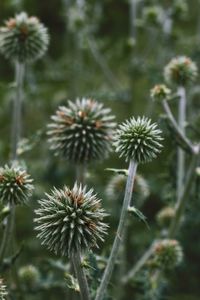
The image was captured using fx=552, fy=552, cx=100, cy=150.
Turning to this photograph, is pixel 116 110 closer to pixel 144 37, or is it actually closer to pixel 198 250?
pixel 144 37

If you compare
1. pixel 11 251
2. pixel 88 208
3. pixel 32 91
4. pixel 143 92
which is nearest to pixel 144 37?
pixel 143 92

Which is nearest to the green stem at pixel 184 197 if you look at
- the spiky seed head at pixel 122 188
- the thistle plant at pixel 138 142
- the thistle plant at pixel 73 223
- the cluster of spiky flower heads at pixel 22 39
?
the spiky seed head at pixel 122 188

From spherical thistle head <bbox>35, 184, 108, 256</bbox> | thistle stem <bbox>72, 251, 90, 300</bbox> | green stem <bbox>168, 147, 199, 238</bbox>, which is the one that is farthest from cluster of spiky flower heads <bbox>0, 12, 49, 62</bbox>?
thistle stem <bbox>72, 251, 90, 300</bbox>

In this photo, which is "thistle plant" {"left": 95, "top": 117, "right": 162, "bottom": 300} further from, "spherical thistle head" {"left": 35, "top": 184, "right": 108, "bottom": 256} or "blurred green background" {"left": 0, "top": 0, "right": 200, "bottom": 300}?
"blurred green background" {"left": 0, "top": 0, "right": 200, "bottom": 300}

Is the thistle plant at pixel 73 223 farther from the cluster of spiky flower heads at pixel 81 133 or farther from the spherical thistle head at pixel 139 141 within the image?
the cluster of spiky flower heads at pixel 81 133

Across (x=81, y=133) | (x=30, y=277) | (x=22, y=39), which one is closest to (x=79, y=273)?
(x=81, y=133)

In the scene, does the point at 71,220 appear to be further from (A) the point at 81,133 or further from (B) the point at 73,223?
(A) the point at 81,133
